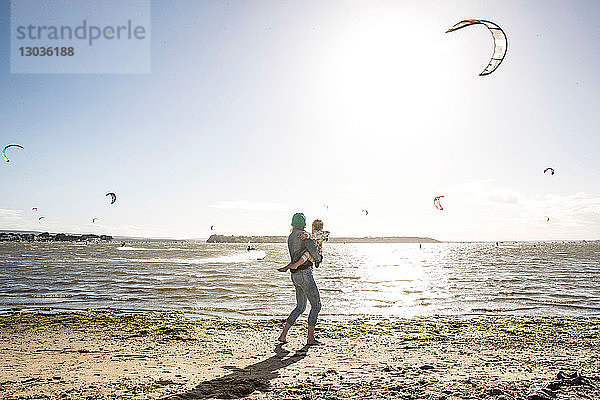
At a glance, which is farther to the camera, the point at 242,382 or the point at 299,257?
the point at 299,257

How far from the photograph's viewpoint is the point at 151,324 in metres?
10.7

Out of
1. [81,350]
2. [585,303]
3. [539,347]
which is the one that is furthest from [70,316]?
[585,303]

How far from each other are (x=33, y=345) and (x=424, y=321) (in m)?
8.62

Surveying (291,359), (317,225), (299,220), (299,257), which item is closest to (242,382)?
(291,359)

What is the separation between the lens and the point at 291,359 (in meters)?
7.19

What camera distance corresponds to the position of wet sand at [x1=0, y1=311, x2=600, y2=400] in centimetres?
561

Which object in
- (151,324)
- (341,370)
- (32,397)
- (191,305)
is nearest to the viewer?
(32,397)

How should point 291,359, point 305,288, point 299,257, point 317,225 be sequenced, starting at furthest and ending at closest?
1. point 317,225
2. point 305,288
3. point 299,257
4. point 291,359

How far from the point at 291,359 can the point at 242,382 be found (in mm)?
1417

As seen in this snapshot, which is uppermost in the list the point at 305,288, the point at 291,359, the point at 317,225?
the point at 317,225

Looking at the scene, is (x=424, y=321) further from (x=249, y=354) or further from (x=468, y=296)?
(x=468, y=296)

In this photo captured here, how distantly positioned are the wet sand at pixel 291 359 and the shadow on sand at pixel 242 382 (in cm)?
1

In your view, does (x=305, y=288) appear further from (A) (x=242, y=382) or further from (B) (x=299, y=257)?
(A) (x=242, y=382)

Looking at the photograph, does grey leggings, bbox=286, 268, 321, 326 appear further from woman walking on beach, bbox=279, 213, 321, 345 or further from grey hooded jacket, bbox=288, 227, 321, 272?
grey hooded jacket, bbox=288, 227, 321, 272
